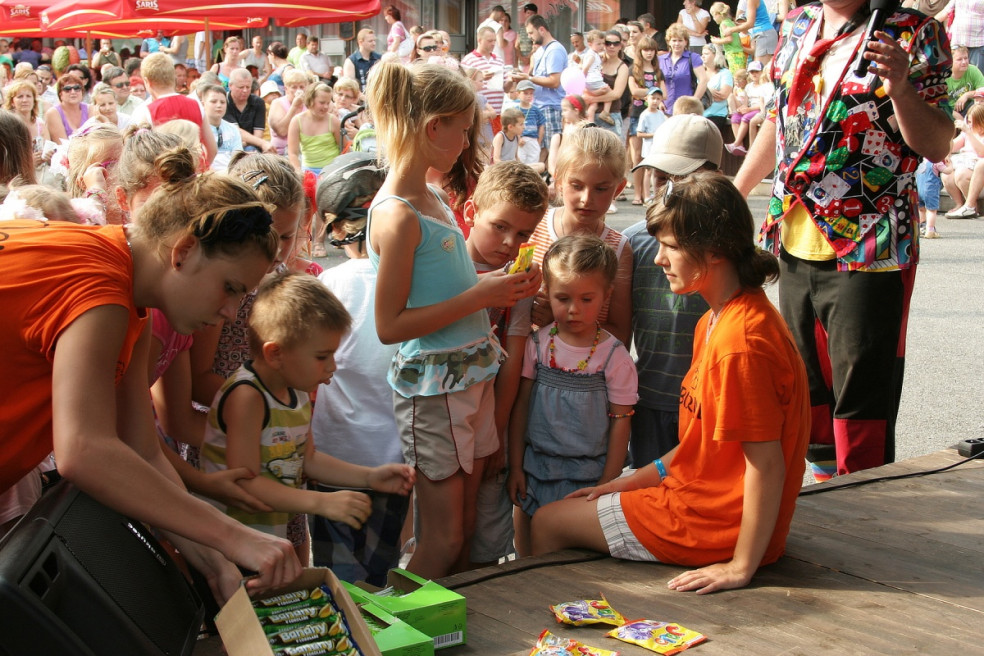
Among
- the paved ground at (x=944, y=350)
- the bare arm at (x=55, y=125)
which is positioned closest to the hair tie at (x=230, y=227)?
the paved ground at (x=944, y=350)

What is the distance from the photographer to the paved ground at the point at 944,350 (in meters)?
5.38

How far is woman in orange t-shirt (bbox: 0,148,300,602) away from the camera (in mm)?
1890

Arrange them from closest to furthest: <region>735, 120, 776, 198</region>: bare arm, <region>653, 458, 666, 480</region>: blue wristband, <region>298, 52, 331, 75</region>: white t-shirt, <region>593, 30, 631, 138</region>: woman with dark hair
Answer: <region>653, 458, 666, 480</region>: blue wristband
<region>735, 120, 776, 198</region>: bare arm
<region>593, 30, 631, 138</region>: woman with dark hair
<region>298, 52, 331, 75</region>: white t-shirt

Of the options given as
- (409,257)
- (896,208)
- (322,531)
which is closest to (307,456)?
(322,531)

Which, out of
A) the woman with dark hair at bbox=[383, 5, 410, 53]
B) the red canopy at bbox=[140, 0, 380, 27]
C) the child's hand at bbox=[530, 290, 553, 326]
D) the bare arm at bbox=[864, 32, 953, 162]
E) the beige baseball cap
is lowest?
the child's hand at bbox=[530, 290, 553, 326]

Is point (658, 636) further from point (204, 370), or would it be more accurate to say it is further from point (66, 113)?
point (66, 113)

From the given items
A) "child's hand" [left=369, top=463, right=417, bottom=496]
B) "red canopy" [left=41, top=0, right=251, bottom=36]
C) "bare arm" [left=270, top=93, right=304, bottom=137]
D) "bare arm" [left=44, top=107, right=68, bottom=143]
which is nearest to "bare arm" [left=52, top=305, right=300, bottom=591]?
"child's hand" [left=369, top=463, right=417, bottom=496]

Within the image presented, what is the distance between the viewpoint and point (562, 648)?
2385mm

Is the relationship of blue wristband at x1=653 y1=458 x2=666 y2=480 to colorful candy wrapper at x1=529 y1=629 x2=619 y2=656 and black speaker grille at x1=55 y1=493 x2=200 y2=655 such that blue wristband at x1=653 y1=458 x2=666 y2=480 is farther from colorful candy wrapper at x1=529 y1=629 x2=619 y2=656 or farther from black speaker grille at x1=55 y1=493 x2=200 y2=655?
black speaker grille at x1=55 y1=493 x2=200 y2=655

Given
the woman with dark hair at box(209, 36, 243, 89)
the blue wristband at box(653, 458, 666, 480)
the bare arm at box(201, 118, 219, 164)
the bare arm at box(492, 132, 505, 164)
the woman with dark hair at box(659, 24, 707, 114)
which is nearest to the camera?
the blue wristband at box(653, 458, 666, 480)

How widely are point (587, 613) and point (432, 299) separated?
3.26ft

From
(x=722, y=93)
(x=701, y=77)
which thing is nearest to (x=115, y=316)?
(x=722, y=93)

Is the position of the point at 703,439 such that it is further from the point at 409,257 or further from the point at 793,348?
the point at 409,257

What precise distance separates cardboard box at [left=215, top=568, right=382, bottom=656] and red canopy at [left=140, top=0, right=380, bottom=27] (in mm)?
13460
